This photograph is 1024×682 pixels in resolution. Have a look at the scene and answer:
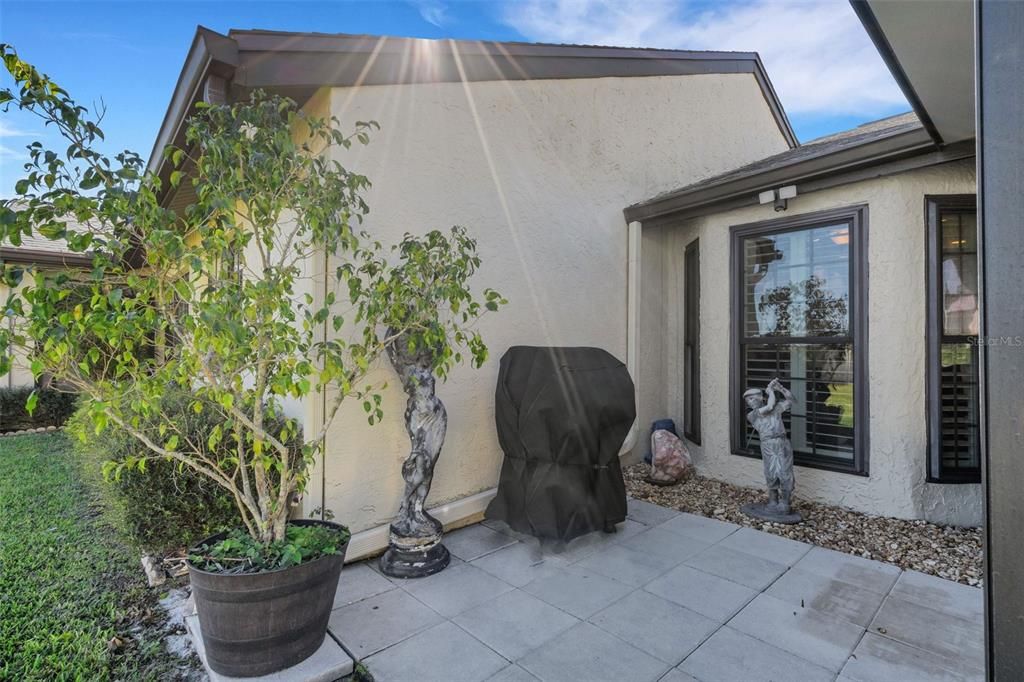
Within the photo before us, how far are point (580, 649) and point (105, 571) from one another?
3392mm

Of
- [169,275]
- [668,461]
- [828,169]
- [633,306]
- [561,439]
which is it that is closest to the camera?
[169,275]

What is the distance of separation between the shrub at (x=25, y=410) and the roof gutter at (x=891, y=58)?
36.9ft

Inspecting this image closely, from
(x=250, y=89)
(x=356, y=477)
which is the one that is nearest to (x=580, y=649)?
(x=356, y=477)

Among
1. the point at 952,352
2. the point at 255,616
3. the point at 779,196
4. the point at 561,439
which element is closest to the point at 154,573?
the point at 255,616

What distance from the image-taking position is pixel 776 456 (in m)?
4.54

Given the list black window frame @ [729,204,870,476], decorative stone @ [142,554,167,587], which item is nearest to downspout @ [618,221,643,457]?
black window frame @ [729,204,870,476]

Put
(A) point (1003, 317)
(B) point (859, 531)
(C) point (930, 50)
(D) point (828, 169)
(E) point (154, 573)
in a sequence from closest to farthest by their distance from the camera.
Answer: (A) point (1003, 317) < (C) point (930, 50) < (E) point (154, 573) < (B) point (859, 531) < (D) point (828, 169)

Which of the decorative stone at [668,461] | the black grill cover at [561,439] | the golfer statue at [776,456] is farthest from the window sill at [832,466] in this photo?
the black grill cover at [561,439]

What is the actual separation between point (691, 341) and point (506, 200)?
2.95 meters

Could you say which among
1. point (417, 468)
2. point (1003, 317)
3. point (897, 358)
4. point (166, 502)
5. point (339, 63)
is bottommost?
point (166, 502)

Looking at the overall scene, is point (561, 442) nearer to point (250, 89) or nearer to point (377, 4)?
point (250, 89)

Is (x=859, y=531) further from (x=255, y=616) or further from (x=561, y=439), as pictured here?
(x=255, y=616)

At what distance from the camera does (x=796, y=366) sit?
16.7ft

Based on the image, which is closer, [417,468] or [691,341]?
[417,468]
